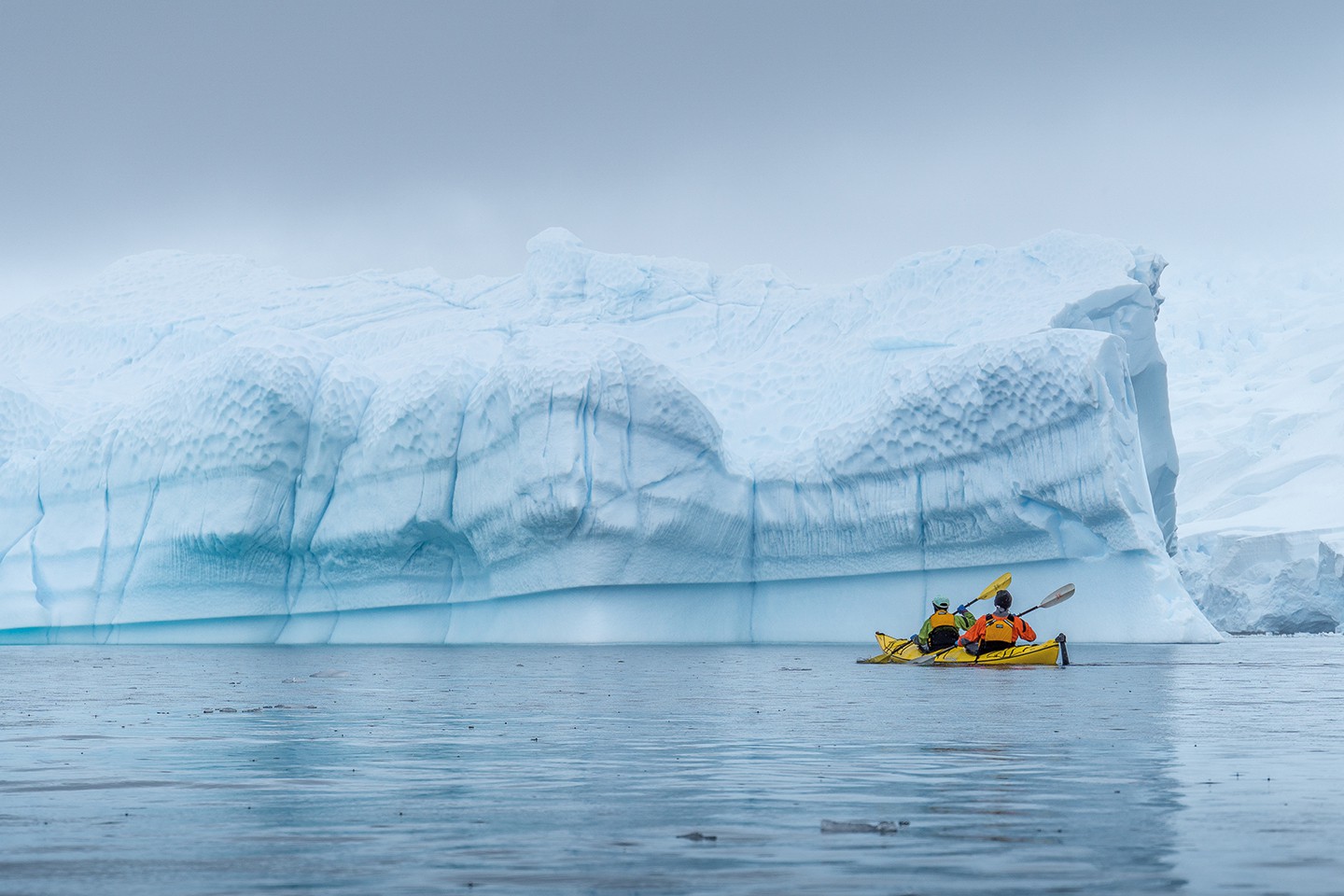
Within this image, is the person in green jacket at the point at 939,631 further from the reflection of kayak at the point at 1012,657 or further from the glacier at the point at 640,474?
the glacier at the point at 640,474

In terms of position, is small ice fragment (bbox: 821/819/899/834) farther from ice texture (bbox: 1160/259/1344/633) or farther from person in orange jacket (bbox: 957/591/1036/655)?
ice texture (bbox: 1160/259/1344/633)

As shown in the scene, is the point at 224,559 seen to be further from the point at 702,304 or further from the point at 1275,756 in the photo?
the point at 1275,756

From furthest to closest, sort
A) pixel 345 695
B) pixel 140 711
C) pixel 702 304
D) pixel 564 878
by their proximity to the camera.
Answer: pixel 702 304 < pixel 345 695 < pixel 140 711 < pixel 564 878

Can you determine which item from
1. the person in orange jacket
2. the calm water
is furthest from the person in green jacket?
the calm water

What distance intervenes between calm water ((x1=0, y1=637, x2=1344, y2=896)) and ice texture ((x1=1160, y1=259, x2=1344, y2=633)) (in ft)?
91.7

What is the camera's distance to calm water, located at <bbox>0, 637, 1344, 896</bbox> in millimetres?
3791

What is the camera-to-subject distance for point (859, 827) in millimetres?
4539

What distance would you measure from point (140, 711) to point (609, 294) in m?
26.3

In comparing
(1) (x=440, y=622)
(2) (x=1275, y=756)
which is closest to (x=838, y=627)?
(1) (x=440, y=622)

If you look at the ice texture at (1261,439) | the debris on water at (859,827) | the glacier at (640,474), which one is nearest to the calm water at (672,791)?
the debris on water at (859,827)

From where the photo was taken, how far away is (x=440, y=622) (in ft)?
101

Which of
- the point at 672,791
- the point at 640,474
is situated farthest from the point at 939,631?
the point at 672,791

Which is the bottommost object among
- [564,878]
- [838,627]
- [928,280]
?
[564,878]

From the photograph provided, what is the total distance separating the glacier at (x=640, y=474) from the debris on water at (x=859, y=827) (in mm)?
21399
